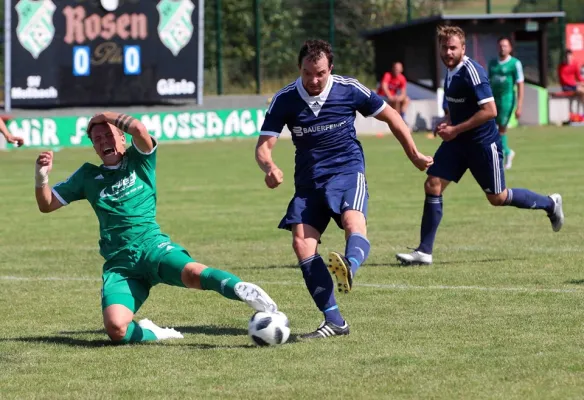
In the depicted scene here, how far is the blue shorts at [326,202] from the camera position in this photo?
7.78 metres

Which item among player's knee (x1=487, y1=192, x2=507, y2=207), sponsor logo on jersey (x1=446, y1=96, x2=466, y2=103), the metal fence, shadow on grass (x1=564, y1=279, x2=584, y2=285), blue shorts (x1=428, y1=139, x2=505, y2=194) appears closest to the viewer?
shadow on grass (x1=564, y1=279, x2=584, y2=285)

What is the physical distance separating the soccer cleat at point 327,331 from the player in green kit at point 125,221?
0.70 metres

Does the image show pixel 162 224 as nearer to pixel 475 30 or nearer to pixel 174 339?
pixel 174 339

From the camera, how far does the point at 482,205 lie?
51.5ft

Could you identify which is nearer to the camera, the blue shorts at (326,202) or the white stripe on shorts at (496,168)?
the blue shorts at (326,202)

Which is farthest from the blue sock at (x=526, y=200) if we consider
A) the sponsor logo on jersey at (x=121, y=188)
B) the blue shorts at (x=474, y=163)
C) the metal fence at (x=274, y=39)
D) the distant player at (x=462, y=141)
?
the metal fence at (x=274, y=39)

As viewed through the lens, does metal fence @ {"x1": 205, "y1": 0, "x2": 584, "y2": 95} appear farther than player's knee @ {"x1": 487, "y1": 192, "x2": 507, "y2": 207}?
Yes

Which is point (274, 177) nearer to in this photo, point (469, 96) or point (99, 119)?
point (99, 119)

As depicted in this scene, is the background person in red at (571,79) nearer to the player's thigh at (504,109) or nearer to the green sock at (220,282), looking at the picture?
the player's thigh at (504,109)

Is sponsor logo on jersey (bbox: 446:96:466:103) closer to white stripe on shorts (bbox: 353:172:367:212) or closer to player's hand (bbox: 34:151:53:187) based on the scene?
white stripe on shorts (bbox: 353:172:367:212)

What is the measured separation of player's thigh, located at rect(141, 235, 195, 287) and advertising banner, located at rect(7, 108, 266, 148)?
22249 millimetres

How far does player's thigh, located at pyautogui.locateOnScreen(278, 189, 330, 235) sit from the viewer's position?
7.77m

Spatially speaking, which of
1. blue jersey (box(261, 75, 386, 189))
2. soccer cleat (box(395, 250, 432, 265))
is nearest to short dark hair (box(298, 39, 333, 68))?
blue jersey (box(261, 75, 386, 189))

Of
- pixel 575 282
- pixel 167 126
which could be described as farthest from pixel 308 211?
pixel 167 126
